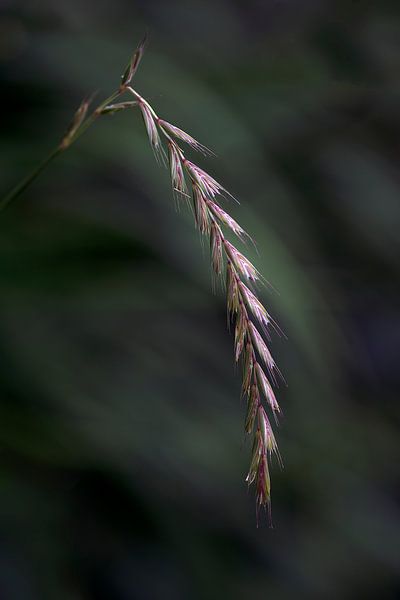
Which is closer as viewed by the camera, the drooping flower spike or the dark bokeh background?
the drooping flower spike

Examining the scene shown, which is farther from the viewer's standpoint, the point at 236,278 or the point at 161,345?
the point at 161,345

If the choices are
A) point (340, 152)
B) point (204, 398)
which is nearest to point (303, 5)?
point (340, 152)

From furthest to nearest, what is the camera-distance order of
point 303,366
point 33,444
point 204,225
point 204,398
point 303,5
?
1. point 303,5
2. point 303,366
3. point 204,398
4. point 33,444
5. point 204,225

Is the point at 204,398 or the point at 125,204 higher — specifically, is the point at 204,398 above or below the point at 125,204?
below

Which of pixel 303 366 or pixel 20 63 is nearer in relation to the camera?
pixel 20 63

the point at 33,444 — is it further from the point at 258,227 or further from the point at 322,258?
the point at 322,258

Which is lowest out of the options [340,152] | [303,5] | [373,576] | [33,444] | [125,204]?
[33,444]

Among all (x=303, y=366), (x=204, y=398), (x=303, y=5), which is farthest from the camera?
(x=303, y=5)

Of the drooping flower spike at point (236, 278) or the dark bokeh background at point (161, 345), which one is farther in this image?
the dark bokeh background at point (161, 345)
